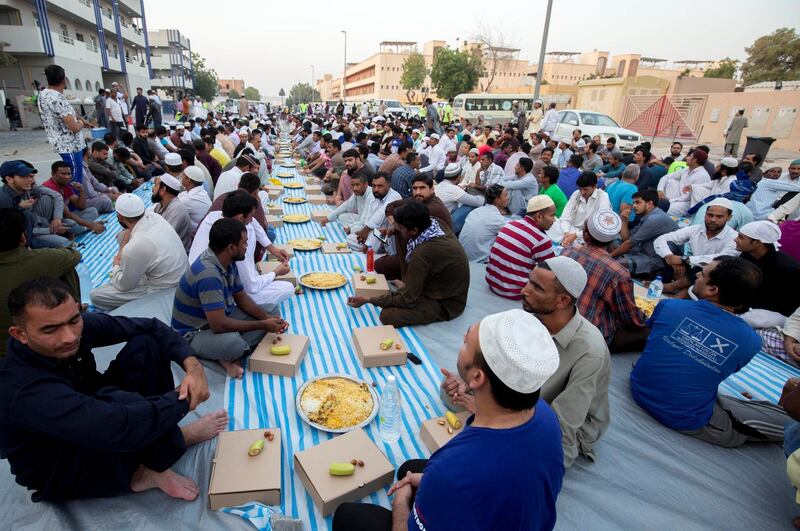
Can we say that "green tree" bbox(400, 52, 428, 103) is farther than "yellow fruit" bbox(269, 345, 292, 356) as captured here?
Yes

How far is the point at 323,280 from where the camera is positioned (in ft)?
15.3

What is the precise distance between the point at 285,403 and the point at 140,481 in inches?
37.6

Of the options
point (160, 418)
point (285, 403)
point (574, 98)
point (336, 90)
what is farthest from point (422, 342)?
point (336, 90)

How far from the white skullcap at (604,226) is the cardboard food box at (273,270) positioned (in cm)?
304

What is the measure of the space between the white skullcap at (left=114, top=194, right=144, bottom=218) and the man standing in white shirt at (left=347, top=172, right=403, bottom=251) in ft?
9.05

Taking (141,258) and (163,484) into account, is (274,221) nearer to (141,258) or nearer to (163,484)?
(141,258)

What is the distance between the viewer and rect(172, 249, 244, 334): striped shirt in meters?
2.92

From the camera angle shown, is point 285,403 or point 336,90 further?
point 336,90

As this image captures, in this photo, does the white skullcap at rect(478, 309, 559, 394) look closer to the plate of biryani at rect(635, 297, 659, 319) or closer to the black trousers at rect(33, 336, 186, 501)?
the black trousers at rect(33, 336, 186, 501)

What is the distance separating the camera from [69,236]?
222 inches

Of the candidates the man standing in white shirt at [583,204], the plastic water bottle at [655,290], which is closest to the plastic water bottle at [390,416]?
the plastic water bottle at [655,290]

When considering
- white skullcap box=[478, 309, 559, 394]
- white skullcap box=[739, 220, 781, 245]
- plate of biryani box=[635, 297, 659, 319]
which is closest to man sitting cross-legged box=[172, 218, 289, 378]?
white skullcap box=[478, 309, 559, 394]

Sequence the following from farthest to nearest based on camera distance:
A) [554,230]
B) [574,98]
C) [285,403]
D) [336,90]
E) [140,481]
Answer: [336,90] < [574,98] < [554,230] < [285,403] < [140,481]

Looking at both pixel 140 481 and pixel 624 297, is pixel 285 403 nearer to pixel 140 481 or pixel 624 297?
pixel 140 481
